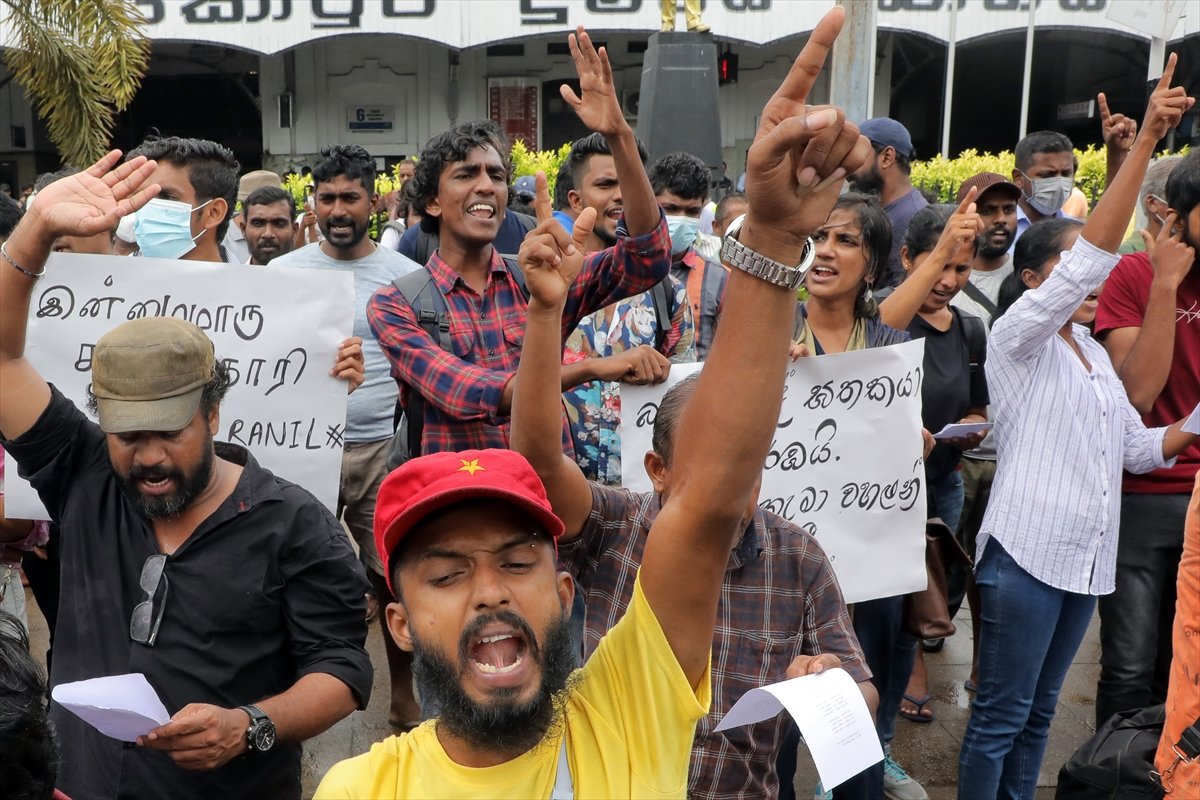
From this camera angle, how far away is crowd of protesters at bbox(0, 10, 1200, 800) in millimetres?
1772

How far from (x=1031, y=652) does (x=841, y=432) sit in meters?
0.88

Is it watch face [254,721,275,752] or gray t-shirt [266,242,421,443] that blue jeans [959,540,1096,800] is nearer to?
watch face [254,721,275,752]

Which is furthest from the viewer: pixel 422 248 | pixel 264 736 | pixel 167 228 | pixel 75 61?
pixel 75 61

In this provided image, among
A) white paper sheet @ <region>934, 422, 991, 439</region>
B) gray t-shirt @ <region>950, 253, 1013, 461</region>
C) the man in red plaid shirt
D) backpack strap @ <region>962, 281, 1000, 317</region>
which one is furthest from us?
backpack strap @ <region>962, 281, 1000, 317</region>

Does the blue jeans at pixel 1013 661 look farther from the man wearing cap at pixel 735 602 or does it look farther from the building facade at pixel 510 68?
the building facade at pixel 510 68

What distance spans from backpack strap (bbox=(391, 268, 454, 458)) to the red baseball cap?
176cm

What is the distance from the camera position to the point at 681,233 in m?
5.23

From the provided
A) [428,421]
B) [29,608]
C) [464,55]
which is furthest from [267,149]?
[428,421]

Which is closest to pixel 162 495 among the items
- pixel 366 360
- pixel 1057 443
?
pixel 366 360

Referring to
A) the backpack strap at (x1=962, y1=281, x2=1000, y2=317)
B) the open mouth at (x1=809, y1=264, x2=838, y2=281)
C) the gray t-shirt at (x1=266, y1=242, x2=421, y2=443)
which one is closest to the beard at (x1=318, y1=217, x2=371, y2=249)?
the gray t-shirt at (x1=266, y1=242, x2=421, y2=443)

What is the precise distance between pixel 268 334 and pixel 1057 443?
2564 millimetres

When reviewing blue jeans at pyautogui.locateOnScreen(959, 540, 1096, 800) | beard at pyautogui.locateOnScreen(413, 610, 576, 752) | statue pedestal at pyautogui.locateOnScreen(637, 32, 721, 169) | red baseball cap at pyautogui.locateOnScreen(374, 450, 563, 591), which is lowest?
blue jeans at pyautogui.locateOnScreen(959, 540, 1096, 800)

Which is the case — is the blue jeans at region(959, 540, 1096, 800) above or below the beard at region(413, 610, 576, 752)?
below

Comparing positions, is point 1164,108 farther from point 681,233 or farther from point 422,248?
point 422,248
